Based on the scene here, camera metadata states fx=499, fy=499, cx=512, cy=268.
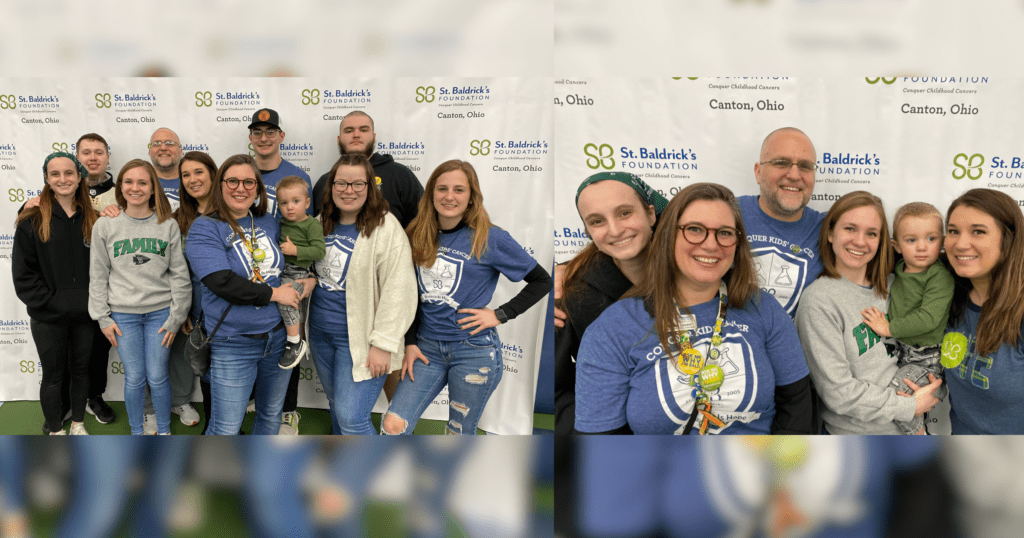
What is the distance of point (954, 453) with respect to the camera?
2.08 meters

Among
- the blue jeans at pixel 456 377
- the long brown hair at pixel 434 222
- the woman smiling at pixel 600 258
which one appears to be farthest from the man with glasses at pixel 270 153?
the woman smiling at pixel 600 258

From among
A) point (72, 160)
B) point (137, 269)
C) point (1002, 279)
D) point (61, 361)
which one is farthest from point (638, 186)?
point (61, 361)

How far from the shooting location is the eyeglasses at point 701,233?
1.79 m

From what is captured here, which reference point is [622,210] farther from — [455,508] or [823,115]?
[455,508]

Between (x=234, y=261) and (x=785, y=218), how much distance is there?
221 centimetres

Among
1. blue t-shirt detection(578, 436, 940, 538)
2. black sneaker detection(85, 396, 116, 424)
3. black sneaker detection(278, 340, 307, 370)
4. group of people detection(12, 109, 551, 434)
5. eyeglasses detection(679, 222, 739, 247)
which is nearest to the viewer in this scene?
eyeglasses detection(679, 222, 739, 247)

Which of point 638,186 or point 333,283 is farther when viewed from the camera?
point 333,283

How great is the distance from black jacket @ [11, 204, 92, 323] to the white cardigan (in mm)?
1141

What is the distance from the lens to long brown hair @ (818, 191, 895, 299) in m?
1.98

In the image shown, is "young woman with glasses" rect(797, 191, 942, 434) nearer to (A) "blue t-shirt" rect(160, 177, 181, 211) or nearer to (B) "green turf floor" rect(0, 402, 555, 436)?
(B) "green turf floor" rect(0, 402, 555, 436)

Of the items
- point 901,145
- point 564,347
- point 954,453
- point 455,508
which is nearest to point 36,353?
point 455,508

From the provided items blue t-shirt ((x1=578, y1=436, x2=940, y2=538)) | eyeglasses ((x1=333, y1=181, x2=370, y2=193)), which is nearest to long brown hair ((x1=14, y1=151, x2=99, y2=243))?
eyeglasses ((x1=333, y1=181, x2=370, y2=193))

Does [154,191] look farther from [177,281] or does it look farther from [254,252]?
[254,252]

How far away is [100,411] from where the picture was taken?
2.25 meters
